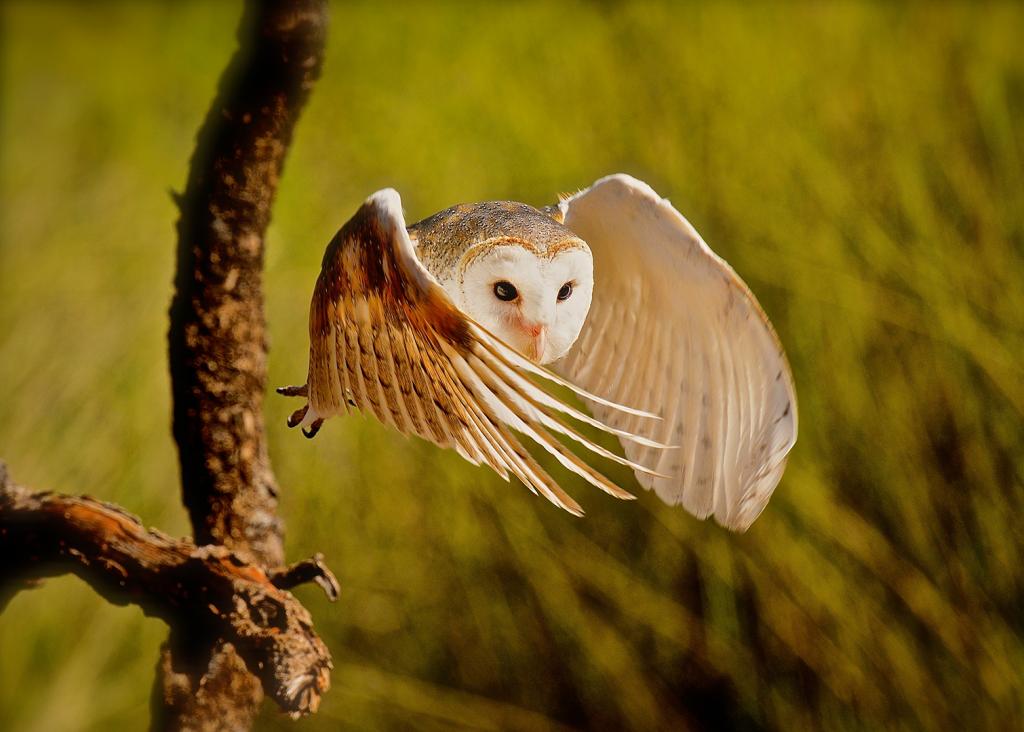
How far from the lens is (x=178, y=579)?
45 cm

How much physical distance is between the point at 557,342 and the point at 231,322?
0.58 ft

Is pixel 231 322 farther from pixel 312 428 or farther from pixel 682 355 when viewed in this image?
pixel 682 355

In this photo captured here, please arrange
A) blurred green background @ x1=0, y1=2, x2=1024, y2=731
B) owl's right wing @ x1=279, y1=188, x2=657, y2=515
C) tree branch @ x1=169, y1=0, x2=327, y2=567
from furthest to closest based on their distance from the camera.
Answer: blurred green background @ x1=0, y1=2, x2=1024, y2=731 < tree branch @ x1=169, y1=0, x2=327, y2=567 < owl's right wing @ x1=279, y1=188, x2=657, y2=515

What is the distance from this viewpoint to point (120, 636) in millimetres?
932

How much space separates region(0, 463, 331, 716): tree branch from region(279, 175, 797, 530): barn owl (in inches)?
3.5

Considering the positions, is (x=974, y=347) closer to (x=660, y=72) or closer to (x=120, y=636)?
(x=660, y=72)

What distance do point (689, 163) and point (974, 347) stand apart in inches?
13.1

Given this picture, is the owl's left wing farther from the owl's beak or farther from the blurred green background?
the blurred green background

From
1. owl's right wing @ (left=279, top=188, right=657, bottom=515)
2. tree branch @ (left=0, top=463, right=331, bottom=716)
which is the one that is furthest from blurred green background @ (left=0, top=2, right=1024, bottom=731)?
owl's right wing @ (left=279, top=188, right=657, bottom=515)

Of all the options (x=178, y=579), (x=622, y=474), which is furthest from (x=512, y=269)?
(x=622, y=474)

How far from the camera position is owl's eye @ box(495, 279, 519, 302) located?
1.10ft

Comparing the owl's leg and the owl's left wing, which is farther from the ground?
the owl's left wing

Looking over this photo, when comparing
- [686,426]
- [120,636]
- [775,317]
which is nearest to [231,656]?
[686,426]

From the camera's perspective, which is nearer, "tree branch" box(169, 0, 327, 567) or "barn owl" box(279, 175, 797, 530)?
"barn owl" box(279, 175, 797, 530)
